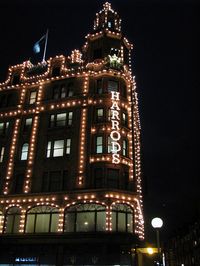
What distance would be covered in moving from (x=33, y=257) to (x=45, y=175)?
29.1ft

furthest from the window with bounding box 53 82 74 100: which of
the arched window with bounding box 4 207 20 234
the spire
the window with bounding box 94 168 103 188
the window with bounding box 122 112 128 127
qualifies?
the arched window with bounding box 4 207 20 234

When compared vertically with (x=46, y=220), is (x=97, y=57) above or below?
above

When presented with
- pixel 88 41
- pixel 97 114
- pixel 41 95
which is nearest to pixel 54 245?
pixel 97 114

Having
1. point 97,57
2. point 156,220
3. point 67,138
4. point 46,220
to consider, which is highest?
point 97,57

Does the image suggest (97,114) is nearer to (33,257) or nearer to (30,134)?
(30,134)

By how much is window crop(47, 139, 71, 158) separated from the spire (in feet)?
61.9

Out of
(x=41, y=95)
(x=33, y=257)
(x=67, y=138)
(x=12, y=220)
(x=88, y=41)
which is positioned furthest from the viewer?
(x=88, y=41)

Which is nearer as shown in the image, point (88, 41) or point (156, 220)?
point (156, 220)

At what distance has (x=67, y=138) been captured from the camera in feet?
124

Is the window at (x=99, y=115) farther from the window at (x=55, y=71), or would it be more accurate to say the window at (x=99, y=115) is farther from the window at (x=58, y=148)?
the window at (x=55, y=71)

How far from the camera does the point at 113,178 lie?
3469 cm

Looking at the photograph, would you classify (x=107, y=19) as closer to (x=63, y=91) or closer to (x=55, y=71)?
(x=55, y=71)

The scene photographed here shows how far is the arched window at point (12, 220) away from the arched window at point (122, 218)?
1056 cm

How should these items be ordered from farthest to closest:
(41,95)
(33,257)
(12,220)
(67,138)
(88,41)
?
(88,41) → (41,95) → (67,138) → (12,220) → (33,257)
